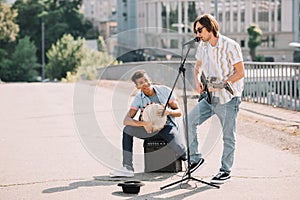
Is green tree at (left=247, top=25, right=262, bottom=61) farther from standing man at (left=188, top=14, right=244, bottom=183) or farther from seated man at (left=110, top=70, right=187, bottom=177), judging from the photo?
standing man at (left=188, top=14, right=244, bottom=183)

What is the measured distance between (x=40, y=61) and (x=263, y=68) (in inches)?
2872

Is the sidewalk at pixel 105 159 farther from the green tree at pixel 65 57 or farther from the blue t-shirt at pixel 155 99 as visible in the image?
the green tree at pixel 65 57

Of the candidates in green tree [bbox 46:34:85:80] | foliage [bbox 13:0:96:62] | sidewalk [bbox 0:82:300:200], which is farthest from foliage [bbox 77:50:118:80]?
foliage [bbox 13:0:96:62]

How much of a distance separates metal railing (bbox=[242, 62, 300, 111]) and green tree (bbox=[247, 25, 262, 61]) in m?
50.0

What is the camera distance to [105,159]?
864 cm

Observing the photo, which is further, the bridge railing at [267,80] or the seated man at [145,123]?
the bridge railing at [267,80]

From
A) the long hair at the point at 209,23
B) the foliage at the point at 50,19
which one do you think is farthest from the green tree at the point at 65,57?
the long hair at the point at 209,23

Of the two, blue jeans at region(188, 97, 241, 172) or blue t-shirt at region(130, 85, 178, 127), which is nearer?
blue jeans at region(188, 97, 241, 172)

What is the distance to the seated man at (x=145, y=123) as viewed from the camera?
7.44m

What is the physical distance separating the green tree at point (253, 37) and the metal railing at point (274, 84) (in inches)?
1968

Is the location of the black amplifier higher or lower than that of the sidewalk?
higher

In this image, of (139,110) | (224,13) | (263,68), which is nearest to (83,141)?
(139,110)

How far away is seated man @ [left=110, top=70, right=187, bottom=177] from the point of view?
7438mm

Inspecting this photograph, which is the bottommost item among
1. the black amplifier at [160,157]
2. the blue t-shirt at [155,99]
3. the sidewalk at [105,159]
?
the sidewalk at [105,159]
